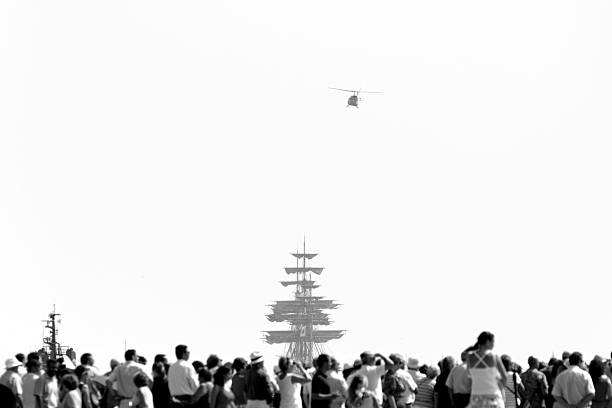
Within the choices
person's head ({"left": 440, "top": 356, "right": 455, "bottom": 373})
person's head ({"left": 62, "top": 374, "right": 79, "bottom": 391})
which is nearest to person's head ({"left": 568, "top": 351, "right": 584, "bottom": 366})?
person's head ({"left": 440, "top": 356, "right": 455, "bottom": 373})

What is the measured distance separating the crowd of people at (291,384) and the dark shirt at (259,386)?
0.01 metres

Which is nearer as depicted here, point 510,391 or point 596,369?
point 596,369

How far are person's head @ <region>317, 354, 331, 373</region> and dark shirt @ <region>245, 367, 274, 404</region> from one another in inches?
34.5

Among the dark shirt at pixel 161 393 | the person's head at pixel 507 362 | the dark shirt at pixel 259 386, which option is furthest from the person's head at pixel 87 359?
the person's head at pixel 507 362

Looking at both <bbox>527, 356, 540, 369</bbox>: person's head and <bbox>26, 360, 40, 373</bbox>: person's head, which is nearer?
<bbox>26, 360, 40, 373</bbox>: person's head

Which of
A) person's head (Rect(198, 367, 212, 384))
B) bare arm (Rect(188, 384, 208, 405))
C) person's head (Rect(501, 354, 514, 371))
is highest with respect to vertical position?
person's head (Rect(501, 354, 514, 371))

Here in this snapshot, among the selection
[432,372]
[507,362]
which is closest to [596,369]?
[507,362]

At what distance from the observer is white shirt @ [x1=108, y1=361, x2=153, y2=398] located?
84.9 feet

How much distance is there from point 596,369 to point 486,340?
454 centimetres

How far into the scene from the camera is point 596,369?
1016 inches

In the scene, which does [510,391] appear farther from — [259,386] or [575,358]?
[259,386]

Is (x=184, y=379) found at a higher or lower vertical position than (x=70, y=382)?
higher

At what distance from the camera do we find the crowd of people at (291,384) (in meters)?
22.8

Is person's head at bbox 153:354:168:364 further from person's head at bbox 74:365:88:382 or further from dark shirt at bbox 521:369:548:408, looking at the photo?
dark shirt at bbox 521:369:548:408
